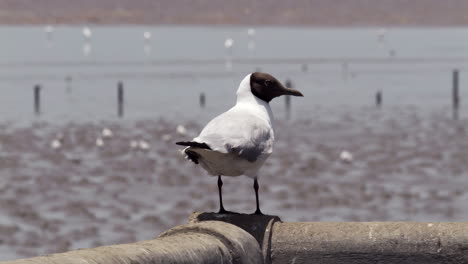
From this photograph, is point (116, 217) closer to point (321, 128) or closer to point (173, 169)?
point (173, 169)

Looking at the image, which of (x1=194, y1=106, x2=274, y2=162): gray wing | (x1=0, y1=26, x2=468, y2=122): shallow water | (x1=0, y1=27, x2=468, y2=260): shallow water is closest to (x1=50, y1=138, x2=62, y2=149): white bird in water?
(x1=0, y1=27, x2=468, y2=260): shallow water

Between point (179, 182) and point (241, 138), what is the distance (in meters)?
24.0

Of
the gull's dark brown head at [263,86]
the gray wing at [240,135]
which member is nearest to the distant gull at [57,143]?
the gull's dark brown head at [263,86]

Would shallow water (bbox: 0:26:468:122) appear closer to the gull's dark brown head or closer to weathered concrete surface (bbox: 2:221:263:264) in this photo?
the gull's dark brown head

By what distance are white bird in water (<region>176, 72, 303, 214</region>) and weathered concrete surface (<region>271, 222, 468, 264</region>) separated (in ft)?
2.00

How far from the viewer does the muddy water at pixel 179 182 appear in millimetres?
25859

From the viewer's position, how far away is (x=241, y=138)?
27.0ft

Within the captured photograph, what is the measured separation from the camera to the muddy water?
2586 centimetres

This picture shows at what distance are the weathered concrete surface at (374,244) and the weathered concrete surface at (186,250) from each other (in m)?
0.32

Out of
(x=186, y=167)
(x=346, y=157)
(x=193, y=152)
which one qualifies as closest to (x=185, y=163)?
(x=186, y=167)

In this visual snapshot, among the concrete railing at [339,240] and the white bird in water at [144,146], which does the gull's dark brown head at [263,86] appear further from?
the white bird in water at [144,146]

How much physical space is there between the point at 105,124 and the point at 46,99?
1802 cm

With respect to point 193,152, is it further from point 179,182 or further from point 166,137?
point 166,137

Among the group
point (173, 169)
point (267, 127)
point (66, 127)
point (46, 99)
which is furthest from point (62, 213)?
point (46, 99)
